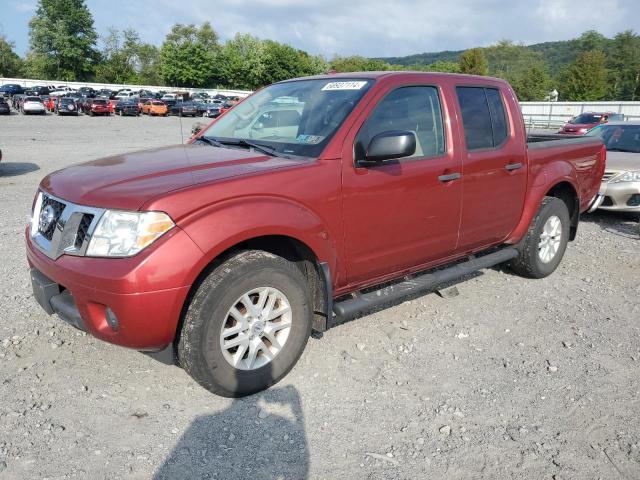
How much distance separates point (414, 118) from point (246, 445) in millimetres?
2551

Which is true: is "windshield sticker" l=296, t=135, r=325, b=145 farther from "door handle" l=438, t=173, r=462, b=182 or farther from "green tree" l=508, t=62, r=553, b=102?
"green tree" l=508, t=62, r=553, b=102

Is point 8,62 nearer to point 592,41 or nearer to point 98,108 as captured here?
point 98,108

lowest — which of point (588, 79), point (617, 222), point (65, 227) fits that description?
point (617, 222)

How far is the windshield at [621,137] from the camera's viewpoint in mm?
9141

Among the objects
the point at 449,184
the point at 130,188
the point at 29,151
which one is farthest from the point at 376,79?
the point at 29,151

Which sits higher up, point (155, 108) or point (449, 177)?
point (155, 108)

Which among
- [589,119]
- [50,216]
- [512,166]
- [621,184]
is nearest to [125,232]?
[50,216]

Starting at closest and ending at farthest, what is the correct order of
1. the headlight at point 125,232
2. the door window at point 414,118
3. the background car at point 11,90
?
the headlight at point 125,232 → the door window at point 414,118 → the background car at point 11,90

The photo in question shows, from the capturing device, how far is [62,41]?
88875 millimetres

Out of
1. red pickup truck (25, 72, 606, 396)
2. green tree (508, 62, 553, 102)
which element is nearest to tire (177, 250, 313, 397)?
red pickup truck (25, 72, 606, 396)

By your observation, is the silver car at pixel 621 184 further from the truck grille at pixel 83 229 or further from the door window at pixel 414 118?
the truck grille at pixel 83 229

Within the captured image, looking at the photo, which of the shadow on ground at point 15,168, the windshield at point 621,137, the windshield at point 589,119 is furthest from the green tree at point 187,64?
the windshield at point 621,137

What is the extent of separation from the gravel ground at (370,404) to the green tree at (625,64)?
78704 mm

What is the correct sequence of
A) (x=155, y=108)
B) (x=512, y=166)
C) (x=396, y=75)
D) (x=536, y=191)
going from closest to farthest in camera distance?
(x=396, y=75), (x=512, y=166), (x=536, y=191), (x=155, y=108)
